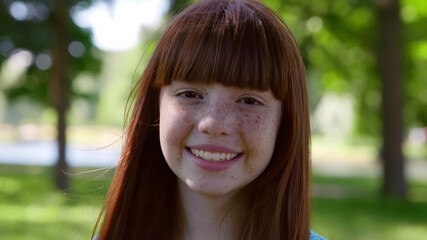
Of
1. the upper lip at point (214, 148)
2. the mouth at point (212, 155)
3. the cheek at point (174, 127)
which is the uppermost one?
the cheek at point (174, 127)

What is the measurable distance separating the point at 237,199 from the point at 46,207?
376 inches

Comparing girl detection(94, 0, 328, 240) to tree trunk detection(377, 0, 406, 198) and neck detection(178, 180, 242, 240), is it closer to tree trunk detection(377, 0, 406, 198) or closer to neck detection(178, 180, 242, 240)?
neck detection(178, 180, 242, 240)

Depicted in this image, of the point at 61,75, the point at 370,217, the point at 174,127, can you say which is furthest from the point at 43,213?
the point at 174,127

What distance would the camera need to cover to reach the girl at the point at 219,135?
1.50m

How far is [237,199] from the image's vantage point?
1674mm

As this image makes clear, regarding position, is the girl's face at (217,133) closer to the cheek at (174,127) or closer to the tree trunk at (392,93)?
the cheek at (174,127)

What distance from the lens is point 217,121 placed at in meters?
1.47

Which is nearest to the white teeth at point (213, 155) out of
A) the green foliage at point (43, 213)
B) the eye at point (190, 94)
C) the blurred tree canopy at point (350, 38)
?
the eye at point (190, 94)

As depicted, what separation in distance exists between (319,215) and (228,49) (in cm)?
850

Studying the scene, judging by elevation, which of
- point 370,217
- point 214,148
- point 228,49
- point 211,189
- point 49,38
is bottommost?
point 370,217

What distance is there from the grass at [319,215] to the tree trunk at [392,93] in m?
0.57

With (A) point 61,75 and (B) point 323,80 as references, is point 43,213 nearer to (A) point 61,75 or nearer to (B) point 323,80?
(A) point 61,75

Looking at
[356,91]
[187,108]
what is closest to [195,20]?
[187,108]

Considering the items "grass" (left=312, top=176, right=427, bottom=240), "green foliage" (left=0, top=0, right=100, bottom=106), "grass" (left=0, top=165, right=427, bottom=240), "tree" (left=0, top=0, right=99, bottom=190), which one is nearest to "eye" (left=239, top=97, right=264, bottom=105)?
"grass" (left=0, top=165, right=427, bottom=240)
